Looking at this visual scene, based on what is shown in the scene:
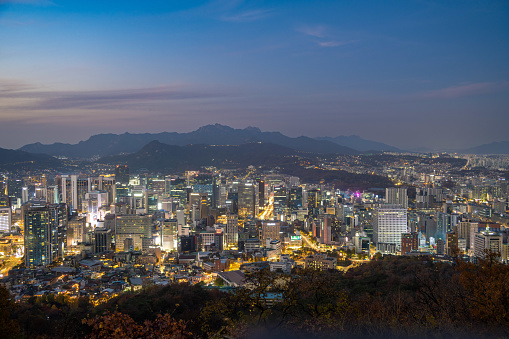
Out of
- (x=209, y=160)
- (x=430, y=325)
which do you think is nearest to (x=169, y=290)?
(x=430, y=325)

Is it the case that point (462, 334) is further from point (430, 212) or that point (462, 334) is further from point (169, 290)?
point (430, 212)

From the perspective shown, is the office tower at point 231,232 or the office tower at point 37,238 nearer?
the office tower at point 37,238

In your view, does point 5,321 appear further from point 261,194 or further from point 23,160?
point 23,160

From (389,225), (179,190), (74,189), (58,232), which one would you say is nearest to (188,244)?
(58,232)

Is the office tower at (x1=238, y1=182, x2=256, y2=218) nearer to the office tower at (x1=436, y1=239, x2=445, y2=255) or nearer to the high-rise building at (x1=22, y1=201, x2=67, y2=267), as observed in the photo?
the high-rise building at (x1=22, y1=201, x2=67, y2=267)

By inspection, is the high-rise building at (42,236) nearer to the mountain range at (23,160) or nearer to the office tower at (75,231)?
the office tower at (75,231)

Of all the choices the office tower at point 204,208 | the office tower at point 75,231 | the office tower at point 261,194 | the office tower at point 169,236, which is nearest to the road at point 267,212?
the office tower at point 261,194
